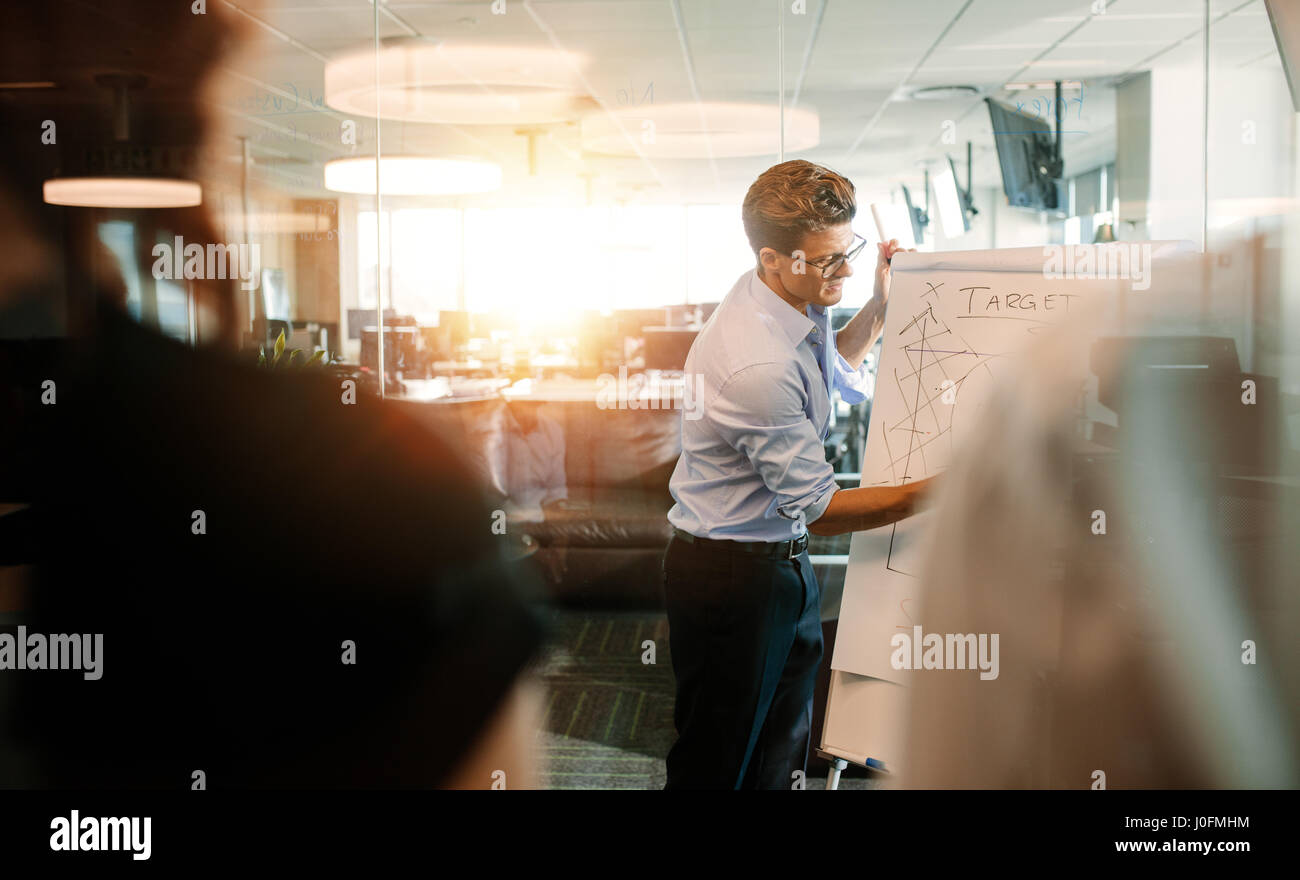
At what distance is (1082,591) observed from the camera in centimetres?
191

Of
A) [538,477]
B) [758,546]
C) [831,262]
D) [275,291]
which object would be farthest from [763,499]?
[275,291]

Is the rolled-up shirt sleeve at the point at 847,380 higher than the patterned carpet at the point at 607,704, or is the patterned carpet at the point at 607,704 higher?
the rolled-up shirt sleeve at the point at 847,380

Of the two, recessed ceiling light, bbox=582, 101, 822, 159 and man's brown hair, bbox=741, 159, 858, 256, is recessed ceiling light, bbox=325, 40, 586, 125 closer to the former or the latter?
recessed ceiling light, bbox=582, 101, 822, 159

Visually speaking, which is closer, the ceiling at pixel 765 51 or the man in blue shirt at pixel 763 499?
the man in blue shirt at pixel 763 499

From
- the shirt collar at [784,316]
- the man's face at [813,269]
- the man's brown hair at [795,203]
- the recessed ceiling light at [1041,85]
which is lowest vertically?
the shirt collar at [784,316]

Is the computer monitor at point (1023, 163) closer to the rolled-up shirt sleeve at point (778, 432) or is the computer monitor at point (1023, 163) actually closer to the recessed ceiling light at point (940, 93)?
the recessed ceiling light at point (940, 93)

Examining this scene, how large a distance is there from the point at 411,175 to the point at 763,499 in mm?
3674

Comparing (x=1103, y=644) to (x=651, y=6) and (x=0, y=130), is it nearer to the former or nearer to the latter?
(x=651, y=6)

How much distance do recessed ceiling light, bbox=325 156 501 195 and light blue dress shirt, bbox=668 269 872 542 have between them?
3.11m

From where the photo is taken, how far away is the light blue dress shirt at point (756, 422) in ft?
5.41

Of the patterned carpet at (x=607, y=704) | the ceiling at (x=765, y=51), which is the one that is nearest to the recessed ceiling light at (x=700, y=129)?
the ceiling at (x=765, y=51)

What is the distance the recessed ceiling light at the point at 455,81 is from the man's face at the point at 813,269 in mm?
3807

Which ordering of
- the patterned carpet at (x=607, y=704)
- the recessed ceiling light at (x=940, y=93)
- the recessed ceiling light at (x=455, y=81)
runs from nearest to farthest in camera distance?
the patterned carpet at (x=607, y=704)
the recessed ceiling light at (x=455, y=81)
the recessed ceiling light at (x=940, y=93)

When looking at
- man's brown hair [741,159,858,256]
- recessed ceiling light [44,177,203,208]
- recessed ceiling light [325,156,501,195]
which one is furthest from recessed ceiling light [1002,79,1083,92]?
man's brown hair [741,159,858,256]
